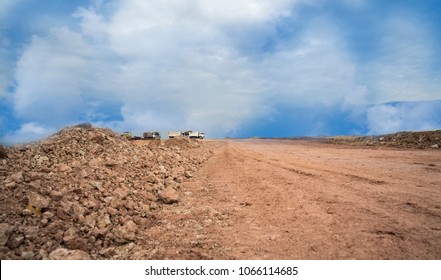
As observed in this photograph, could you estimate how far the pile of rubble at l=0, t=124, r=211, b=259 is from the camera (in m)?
4.83

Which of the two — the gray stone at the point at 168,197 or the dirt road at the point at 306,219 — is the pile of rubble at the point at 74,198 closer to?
the gray stone at the point at 168,197

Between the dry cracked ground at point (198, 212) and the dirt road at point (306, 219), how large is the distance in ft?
0.06

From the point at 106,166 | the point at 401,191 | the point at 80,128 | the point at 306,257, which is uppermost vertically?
the point at 80,128

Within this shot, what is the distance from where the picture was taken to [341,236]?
502cm

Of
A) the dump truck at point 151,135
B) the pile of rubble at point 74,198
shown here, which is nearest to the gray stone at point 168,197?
the pile of rubble at point 74,198

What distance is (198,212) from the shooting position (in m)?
6.71

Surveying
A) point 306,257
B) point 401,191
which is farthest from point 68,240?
point 401,191

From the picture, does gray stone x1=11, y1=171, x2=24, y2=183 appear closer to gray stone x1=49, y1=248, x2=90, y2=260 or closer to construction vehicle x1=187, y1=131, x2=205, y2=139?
gray stone x1=49, y1=248, x2=90, y2=260

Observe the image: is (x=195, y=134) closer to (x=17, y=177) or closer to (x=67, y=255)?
(x=17, y=177)

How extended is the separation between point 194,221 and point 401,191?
478cm

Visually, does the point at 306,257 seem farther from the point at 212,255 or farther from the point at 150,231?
the point at 150,231

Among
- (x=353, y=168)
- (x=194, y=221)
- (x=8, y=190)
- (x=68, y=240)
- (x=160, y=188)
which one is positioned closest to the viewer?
(x=68, y=240)

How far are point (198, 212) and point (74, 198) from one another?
2.36 m

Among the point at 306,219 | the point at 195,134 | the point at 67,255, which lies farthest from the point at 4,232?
the point at 195,134
